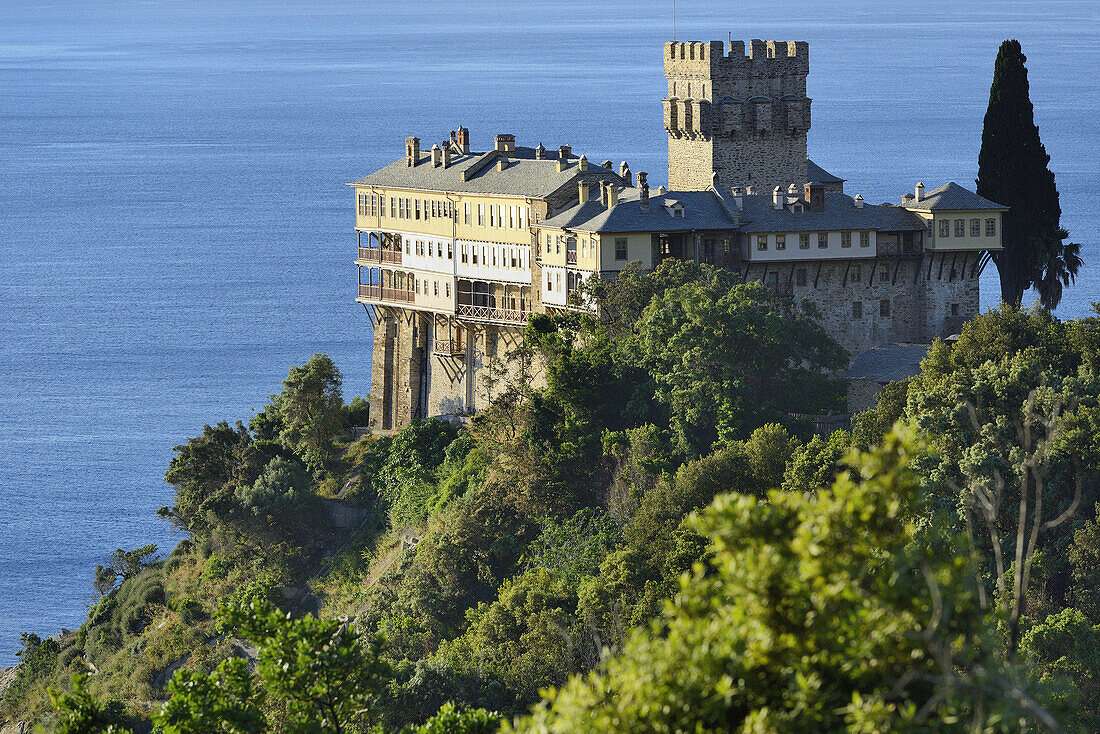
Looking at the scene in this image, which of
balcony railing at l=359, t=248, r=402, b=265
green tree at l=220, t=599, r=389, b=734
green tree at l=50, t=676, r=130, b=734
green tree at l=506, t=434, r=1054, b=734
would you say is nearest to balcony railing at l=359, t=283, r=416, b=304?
balcony railing at l=359, t=248, r=402, b=265

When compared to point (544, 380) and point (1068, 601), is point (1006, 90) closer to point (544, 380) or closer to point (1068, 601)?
point (544, 380)

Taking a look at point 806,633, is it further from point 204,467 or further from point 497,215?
point 204,467

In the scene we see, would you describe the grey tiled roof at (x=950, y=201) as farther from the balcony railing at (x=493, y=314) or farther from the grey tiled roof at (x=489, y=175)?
the balcony railing at (x=493, y=314)

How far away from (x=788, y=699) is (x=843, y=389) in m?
40.1

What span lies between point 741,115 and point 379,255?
535 inches

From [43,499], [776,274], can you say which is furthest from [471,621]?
[43,499]

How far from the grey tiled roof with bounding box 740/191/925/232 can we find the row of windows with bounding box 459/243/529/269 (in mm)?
7273

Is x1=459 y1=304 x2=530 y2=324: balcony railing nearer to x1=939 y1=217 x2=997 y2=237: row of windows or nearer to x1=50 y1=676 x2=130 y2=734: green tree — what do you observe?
x1=939 y1=217 x2=997 y2=237: row of windows

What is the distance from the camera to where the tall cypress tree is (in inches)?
2667

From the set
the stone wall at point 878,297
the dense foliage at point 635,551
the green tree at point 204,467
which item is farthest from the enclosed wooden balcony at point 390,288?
the stone wall at point 878,297

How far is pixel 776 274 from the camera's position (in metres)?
64.8

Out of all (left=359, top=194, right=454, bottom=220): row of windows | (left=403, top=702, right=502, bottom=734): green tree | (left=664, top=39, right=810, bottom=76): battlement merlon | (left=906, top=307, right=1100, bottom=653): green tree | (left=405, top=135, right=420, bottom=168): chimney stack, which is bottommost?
(left=403, top=702, right=502, bottom=734): green tree

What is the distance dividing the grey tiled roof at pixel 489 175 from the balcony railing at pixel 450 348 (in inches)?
182

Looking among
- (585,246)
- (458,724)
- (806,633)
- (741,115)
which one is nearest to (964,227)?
(741,115)
